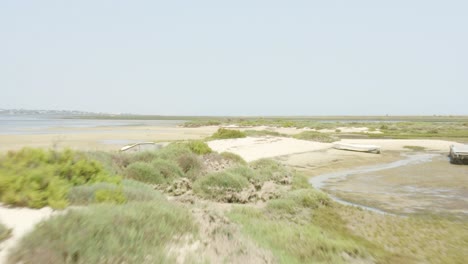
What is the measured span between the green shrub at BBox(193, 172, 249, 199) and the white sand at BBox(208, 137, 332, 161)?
11177 millimetres

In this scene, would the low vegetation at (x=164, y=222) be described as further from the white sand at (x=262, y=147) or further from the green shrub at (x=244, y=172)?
the white sand at (x=262, y=147)

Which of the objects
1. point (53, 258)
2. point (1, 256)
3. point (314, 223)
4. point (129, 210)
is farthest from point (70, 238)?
point (314, 223)

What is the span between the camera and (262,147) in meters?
31.7

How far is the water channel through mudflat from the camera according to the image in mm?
13633

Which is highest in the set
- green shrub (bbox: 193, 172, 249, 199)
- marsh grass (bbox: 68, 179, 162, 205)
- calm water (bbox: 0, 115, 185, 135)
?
marsh grass (bbox: 68, 179, 162, 205)

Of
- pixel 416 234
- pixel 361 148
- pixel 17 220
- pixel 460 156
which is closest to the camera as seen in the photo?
pixel 17 220

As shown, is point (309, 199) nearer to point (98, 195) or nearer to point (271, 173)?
point (271, 173)

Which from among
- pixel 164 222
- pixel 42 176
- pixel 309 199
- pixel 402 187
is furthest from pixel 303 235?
pixel 402 187

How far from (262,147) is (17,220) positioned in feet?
87.5

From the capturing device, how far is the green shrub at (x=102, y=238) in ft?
15.0

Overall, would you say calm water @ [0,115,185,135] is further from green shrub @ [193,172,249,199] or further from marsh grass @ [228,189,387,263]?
marsh grass @ [228,189,387,263]

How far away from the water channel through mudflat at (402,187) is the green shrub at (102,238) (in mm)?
9506

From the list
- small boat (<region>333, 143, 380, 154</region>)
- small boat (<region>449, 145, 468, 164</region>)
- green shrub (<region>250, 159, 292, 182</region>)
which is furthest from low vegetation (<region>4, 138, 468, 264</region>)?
small boat (<region>333, 143, 380, 154</region>)

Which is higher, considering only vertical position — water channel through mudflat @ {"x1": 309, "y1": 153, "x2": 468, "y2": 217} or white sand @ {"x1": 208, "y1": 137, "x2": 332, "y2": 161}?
white sand @ {"x1": 208, "y1": 137, "x2": 332, "y2": 161}
